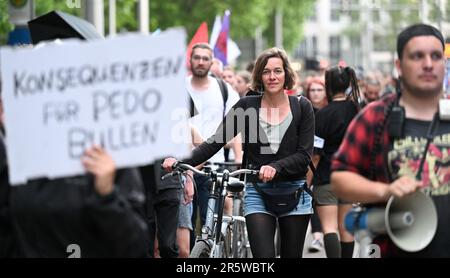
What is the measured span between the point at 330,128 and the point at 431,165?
4.98 m

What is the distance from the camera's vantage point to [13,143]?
186 inches

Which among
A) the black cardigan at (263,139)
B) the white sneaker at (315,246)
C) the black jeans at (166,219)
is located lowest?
the white sneaker at (315,246)

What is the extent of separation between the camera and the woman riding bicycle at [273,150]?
7.79 m

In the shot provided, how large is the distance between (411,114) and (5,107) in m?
1.70

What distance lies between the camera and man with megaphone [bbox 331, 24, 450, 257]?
5.03 metres

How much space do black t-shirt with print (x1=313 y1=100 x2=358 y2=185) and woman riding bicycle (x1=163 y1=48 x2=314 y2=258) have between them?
77.4 inches

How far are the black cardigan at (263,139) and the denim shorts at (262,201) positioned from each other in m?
0.05

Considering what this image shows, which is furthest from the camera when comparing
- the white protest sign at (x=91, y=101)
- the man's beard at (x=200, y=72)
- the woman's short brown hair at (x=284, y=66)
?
the man's beard at (x=200, y=72)

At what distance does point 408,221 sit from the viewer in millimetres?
4965

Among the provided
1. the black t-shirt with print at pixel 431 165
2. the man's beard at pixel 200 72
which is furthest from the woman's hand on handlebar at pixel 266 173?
the man's beard at pixel 200 72

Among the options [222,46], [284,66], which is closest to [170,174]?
[284,66]

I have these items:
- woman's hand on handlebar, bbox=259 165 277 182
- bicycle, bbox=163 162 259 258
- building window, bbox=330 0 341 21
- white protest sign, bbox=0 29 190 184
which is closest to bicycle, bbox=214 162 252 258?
bicycle, bbox=163 162 259 258

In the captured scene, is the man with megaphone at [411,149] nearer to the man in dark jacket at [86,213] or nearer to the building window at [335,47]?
the man in dark jacket at [86,213]
